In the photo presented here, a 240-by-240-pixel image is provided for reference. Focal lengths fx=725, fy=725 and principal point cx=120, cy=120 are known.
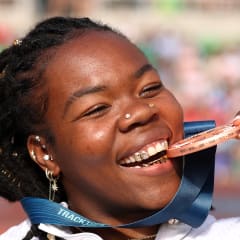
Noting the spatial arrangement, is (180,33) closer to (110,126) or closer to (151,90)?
(151,90)

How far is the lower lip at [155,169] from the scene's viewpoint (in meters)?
2.08

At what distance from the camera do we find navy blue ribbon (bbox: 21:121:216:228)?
2.13 metres

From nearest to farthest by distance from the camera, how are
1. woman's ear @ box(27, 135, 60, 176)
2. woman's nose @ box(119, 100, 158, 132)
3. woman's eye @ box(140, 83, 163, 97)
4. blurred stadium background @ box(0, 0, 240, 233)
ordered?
1. woman's nose @ box(119, 100, 158, 132)
2. woman's eye @ box(140, 83, 163, 97)
3. woman's ear @ box(27, 135, 60, 176)
4. blurred stadium background @ box(0, 0, 240, 233)

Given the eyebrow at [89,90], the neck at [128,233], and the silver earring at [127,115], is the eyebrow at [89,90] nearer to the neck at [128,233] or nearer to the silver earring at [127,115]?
the silver earring at [127,115]

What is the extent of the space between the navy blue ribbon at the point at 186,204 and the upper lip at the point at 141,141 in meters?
0.14

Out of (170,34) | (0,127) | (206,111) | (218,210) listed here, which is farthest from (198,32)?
(0,127)

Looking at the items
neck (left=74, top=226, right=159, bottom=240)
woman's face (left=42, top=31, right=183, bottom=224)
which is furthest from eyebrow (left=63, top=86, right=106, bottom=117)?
neck (left=74, top=226, right=159, bottom=240)

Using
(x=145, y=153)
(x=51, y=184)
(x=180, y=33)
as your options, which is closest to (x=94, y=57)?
(x=145, y=153)

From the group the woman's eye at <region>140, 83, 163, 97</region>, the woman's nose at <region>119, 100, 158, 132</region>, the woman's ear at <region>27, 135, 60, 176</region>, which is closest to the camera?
the woman's nose at <region>119, 100, 158, 132</region>

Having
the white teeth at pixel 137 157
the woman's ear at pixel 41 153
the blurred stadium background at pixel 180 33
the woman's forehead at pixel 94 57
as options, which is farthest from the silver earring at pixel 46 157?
the blurred stadium background at pixel 180 33

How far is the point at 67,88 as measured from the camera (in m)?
2.21

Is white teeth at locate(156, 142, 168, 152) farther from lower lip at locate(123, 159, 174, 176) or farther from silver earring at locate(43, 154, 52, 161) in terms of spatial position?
silver earring at locate(43, 154, 52, 161)

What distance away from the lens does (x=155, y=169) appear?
210 centimetres

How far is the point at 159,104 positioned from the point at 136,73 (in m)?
0.13
